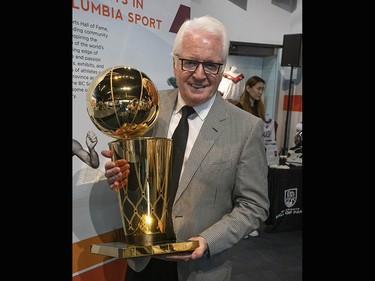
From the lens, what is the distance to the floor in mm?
3018

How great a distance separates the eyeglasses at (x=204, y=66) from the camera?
41.8 inches

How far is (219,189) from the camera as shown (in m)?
1.17

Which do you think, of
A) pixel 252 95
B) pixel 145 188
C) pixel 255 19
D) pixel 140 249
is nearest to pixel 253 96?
pixel 252 95

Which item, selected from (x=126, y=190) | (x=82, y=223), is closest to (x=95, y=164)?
(x=82, y=223)

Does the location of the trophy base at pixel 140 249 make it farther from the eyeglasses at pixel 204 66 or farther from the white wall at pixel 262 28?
the white wall at pixel 262 28

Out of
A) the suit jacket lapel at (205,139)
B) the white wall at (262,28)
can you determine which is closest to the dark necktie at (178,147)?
the suit jacket lapel at (205,139)

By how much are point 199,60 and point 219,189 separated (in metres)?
0.43

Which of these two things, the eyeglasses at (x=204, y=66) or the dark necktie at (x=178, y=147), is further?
the dark necktie at (x=178, y=147)

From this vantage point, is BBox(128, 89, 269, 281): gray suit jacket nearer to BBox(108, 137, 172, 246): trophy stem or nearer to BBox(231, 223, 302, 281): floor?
BBox(108, 137, 172, 246): trophy stem

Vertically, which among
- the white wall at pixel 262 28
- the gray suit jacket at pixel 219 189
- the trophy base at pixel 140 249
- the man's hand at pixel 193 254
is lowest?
the man's hand at pixel 193 254

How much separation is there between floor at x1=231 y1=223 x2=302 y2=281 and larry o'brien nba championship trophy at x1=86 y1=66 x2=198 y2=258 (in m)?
2.14

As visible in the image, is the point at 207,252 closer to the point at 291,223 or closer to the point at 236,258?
the point at 236,258
